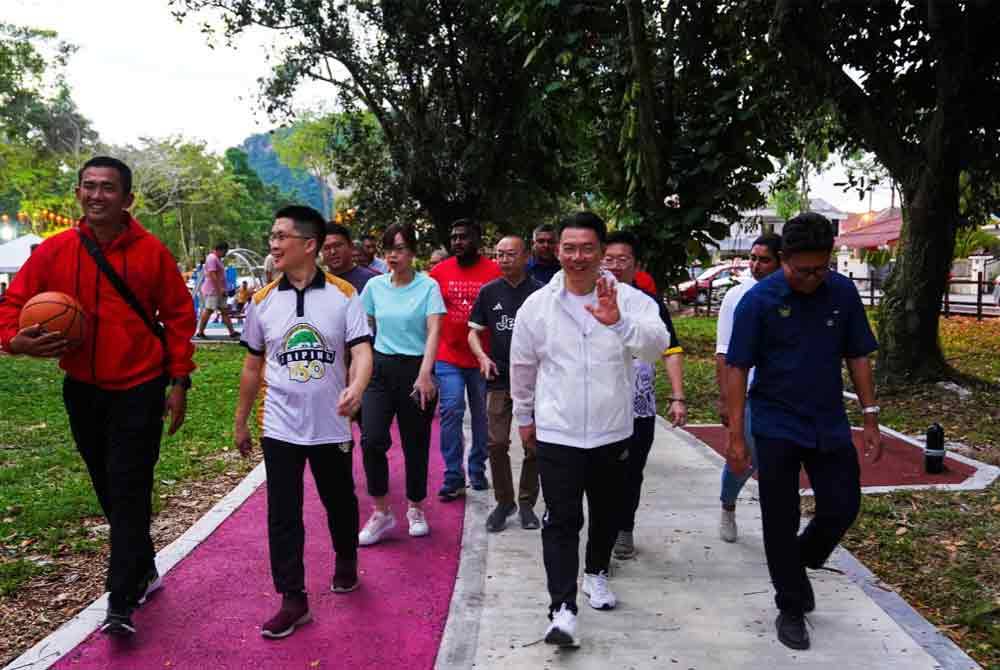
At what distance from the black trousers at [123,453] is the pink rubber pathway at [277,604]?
0.82ft

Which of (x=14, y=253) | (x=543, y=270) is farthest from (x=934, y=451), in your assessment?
(x=14, y=253)

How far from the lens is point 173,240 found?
66.6 m

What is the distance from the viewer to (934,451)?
7035 mm

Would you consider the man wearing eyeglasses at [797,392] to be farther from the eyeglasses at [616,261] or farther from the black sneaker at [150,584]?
the black sneaker at [150,584]

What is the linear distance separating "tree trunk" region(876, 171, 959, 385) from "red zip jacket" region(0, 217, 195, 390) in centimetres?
970

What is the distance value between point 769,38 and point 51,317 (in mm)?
8828

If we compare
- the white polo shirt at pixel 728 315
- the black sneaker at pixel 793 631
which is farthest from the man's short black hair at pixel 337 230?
the black sneaker at pixel 793 631

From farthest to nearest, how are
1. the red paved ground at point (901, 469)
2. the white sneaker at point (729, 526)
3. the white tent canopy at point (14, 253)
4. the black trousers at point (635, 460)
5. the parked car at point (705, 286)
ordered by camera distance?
the white tent canopy at point (14, 253), the parked car at point (705, 286), the red paved ground at point (901, 469), the white sneaker at point (729, 526), the black trousers at point (635, 460)

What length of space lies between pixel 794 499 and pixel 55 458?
21.8 feet

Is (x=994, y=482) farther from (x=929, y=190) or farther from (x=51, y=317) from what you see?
(x=51, y=317)

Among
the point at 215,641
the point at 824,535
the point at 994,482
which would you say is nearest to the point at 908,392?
the point at 994,482

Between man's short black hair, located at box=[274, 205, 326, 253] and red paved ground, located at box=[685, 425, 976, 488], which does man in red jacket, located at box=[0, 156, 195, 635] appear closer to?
man's short black hair, located at box=[274, 205, 326, 253]

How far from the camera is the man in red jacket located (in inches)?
156

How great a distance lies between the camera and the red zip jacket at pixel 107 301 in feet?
13.1
